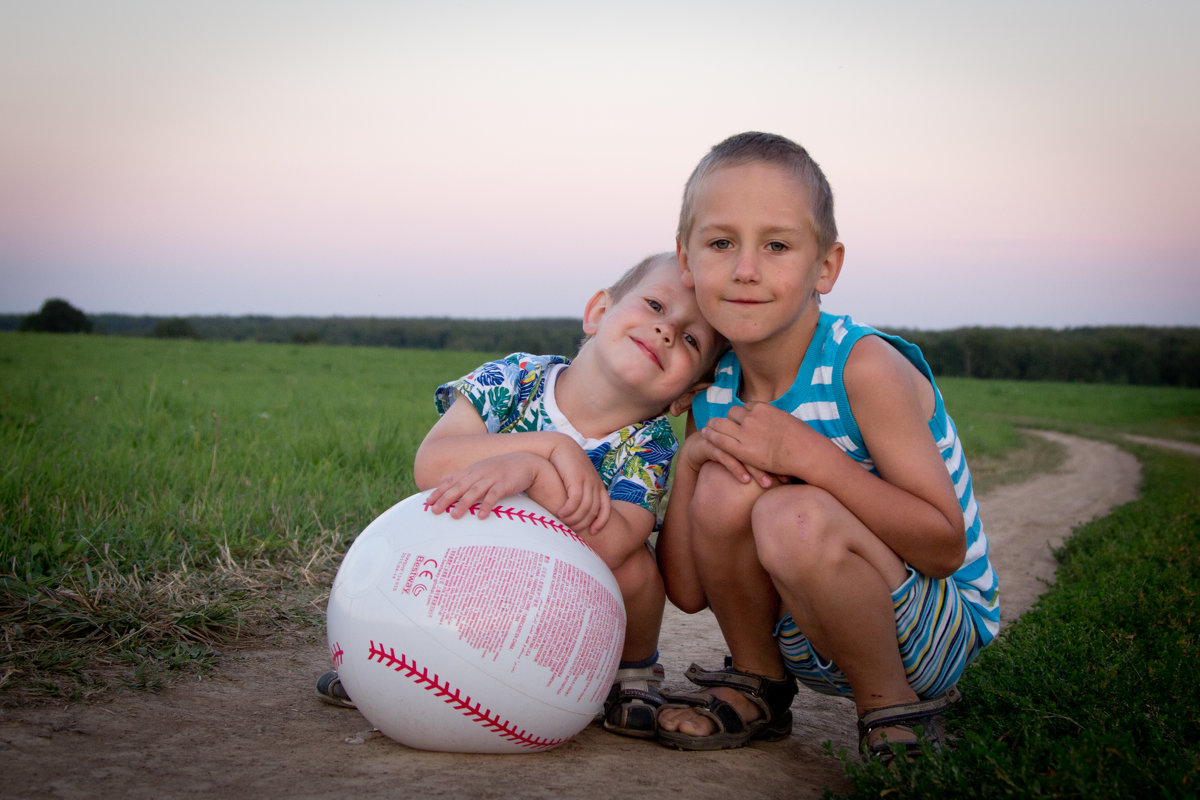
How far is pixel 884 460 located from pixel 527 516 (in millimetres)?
1032

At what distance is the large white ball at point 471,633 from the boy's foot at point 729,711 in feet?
1.07

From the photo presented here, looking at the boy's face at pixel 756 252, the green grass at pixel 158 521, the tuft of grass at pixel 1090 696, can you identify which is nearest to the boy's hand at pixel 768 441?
the boy's face at pixel 756 252

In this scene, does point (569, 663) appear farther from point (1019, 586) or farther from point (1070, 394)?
point (1070, 394)

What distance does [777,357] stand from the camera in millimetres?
2789

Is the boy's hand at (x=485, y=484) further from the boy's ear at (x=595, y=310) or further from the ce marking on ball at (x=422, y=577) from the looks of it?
the boy's ear at (x=595, y=310)

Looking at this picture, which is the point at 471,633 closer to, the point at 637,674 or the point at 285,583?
the point at 637,674

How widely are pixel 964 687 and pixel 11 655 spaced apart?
10.5ft

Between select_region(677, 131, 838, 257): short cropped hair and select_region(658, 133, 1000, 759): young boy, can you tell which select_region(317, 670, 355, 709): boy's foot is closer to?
select_region(658, 133, 1000, 759): young boy

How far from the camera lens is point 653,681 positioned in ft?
9.62

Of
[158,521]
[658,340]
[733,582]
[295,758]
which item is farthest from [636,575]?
[158,521]

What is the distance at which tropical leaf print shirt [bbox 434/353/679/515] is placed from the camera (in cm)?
301

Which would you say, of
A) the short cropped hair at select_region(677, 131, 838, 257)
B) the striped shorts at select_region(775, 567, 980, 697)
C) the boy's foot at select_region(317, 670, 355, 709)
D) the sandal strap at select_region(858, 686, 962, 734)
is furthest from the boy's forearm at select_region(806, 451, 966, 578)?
the boy's foot at select_region(317, 670, 355, 709)

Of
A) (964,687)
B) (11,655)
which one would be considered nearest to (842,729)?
(964,687)

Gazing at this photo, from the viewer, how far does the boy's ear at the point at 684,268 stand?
2.89 meters
